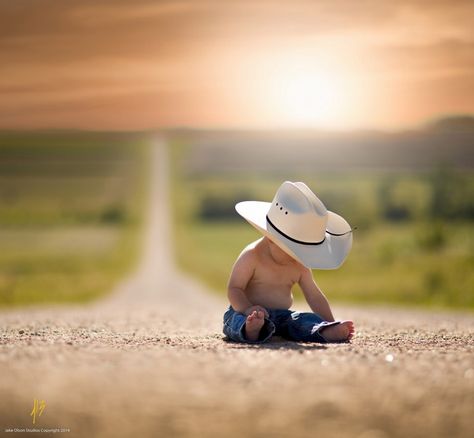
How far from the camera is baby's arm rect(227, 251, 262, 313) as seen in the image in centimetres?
702

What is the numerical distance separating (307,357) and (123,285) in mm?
20936

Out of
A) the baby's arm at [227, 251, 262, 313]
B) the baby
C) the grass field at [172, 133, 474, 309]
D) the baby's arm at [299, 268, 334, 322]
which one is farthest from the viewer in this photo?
the grass field at [172, 133, 474, 309]

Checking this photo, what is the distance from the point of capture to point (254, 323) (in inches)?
257

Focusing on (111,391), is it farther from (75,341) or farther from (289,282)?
(289,282)

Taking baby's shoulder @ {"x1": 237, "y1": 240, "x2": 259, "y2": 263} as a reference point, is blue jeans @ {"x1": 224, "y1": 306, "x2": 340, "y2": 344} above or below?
below

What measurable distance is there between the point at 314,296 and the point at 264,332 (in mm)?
758

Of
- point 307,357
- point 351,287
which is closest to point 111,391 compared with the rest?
point 307,357

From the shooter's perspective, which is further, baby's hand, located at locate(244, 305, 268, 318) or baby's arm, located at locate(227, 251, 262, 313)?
baby's arm, located at locate(227, 251, 262, 313)

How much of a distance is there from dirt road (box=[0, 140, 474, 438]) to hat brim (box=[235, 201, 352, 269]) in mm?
728

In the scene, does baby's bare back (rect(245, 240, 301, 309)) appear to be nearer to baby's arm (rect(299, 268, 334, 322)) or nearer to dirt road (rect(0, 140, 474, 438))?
baby's arm (rect(299, 268, 334, 322))
